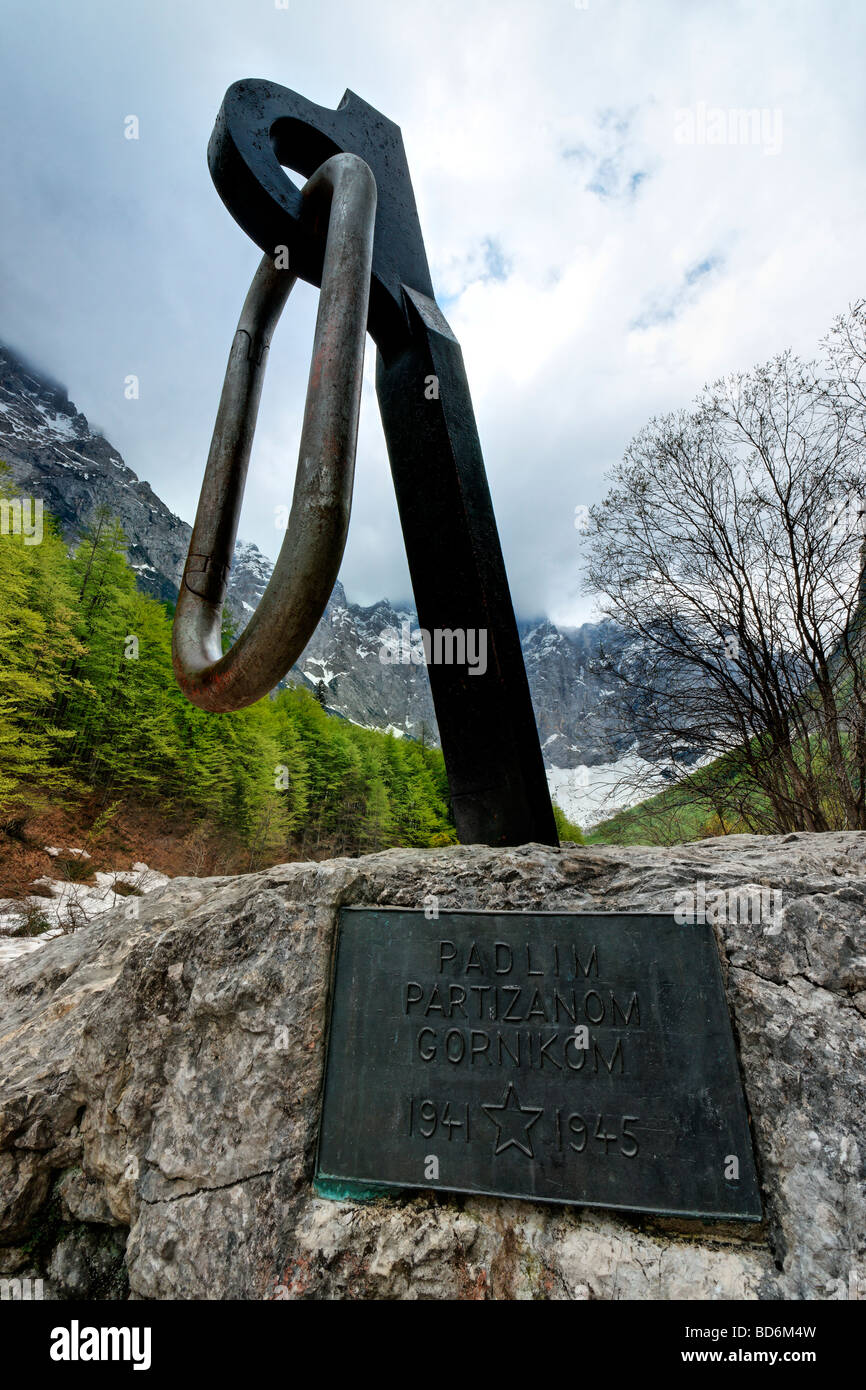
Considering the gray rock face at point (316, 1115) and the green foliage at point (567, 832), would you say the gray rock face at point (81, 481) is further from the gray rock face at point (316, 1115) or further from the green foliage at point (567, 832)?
the gray rock face at point (316, 1115)

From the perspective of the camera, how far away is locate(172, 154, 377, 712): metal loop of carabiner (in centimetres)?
153

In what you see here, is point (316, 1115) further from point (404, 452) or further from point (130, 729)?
point (130, 729)

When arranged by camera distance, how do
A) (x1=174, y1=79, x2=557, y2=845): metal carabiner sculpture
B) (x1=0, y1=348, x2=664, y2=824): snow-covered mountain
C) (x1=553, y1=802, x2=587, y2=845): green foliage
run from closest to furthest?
1. (x1=174, y1=79, x2=557, y2=845): metal carabiner sculpture
2. (x1=553, y1=802, x2=587, y2=845): green foliage
3. (x1=0, y1=348, x2=664, y2=824): snow-covered mountain

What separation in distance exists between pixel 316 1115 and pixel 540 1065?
0.69 m

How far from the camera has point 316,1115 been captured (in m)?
1.77

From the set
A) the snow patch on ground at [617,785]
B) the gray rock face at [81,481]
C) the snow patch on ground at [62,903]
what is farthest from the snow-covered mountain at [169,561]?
the snow patch on ground at [617,785]

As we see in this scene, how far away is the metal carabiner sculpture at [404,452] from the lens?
Result: 7.11ft

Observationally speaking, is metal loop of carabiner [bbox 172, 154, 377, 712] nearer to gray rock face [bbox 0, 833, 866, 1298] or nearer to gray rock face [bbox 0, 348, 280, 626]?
gray rock face [bbox 0, 833, 866, 1298]

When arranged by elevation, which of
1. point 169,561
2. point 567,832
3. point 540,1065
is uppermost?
point 169,561

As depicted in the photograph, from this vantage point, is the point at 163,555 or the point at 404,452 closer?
Result: the point at 404,452

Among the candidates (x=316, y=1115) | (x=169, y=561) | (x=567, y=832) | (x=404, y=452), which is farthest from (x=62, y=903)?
(x=169, y=561)

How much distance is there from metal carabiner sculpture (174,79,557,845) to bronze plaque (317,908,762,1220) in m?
0.64

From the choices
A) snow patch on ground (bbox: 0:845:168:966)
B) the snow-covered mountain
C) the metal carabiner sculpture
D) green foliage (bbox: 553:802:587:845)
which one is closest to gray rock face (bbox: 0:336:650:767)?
the snow-covered mountain
